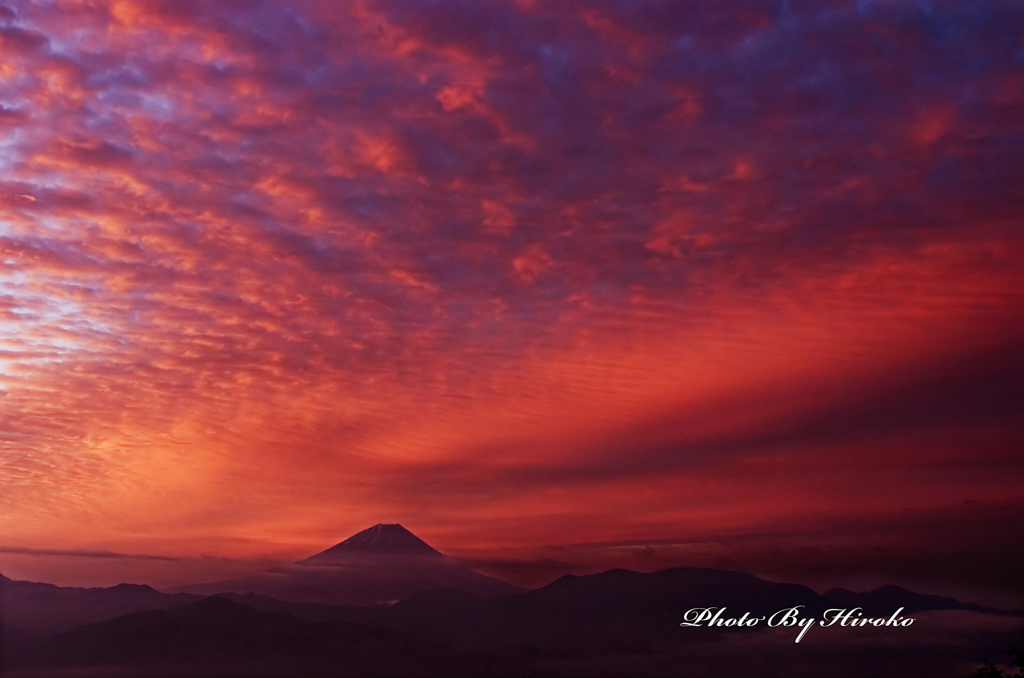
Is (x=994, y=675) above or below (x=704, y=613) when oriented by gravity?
below

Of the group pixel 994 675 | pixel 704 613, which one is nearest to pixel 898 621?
pixel 994 675

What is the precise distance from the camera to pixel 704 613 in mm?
65500

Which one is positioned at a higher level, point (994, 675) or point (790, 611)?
point (790, 611)

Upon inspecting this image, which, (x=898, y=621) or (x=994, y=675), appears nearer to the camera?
(x=994, y=675)

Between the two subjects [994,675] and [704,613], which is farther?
[704,613]

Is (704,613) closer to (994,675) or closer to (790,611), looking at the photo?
(790,611)

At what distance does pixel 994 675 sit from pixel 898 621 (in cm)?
859

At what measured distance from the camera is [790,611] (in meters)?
62.1

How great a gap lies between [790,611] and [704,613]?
21.3 feet

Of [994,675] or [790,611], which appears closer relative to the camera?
[994,675]

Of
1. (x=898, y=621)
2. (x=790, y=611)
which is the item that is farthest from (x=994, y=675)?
(x=790, y=611)

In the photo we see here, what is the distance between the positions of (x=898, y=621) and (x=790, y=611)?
10251 millimetres

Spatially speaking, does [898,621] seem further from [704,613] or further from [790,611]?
[704,613]
